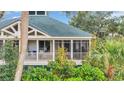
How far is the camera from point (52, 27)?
6.49 m

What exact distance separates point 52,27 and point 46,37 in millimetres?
186

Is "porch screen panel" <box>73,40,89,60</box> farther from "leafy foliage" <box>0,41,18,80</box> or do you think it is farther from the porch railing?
"leafy foliage" <box>0,41,18,80</box>

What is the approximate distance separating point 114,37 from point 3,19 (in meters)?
1.76

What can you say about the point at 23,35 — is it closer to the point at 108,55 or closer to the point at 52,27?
the point at 52,27

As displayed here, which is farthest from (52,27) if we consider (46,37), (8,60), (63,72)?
(8,60)

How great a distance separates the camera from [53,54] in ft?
21.5

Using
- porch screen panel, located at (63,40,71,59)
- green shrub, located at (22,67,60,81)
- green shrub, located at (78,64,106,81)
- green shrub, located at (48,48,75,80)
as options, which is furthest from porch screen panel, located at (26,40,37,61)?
green shrub, located at (78,64,106,81)

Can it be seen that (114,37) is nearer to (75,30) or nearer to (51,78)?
(75,30)

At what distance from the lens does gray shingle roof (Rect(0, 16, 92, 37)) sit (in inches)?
255

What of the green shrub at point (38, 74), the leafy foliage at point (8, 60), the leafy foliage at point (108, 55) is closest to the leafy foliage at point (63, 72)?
the green shrub at point (38, 74)

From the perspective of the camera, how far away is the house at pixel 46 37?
254 inches

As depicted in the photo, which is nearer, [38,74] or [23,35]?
[23,35]
